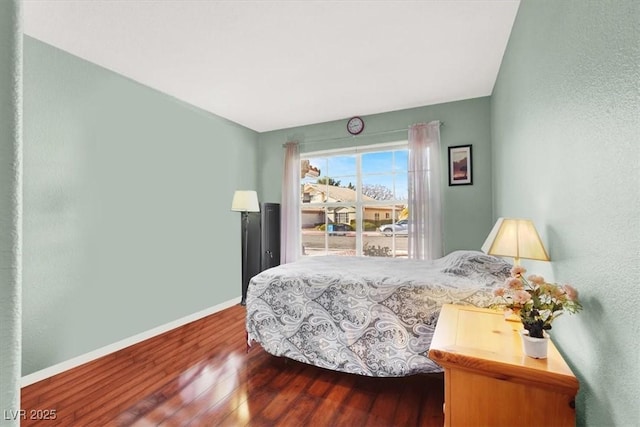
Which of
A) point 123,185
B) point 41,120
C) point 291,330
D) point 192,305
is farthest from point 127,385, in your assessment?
point 41,120

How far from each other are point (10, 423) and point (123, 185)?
296 centimetres

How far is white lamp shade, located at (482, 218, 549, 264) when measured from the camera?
57.2 inches

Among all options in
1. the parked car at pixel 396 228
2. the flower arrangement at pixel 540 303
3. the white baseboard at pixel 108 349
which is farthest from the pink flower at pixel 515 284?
the white baseboard at pixel 108 349

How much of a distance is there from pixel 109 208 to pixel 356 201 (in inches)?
113

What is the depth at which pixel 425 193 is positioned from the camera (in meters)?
3.62

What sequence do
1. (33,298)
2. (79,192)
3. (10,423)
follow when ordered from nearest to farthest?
(10,423), (33,298), (79,192)

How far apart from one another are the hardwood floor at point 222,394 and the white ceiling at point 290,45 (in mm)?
2572

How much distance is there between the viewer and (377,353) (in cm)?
207

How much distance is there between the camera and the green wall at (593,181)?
774 millimetres

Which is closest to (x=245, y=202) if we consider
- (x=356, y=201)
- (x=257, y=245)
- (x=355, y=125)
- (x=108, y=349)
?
(x=257, y=245)

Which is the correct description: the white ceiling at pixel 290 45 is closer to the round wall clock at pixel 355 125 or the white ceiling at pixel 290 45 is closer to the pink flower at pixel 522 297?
the round wall clock at pixel 355 125

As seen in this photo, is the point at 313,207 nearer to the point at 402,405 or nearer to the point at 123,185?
the point at 123,185

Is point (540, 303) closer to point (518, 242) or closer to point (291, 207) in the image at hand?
point (518, 242)

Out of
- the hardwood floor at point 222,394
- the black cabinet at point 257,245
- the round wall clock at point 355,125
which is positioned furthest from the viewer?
the black cabinet at point 257,245
